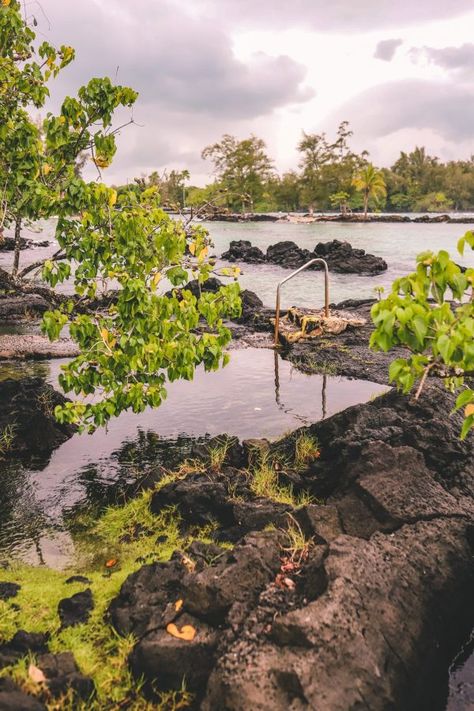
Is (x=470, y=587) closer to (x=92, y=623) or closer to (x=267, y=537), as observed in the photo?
(x=267, y=537)

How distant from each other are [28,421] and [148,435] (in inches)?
75.4

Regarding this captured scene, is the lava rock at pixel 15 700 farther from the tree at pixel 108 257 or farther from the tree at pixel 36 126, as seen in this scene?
the tree at pixel 36 126

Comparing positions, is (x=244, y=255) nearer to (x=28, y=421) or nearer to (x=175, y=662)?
(x=28, y=421)

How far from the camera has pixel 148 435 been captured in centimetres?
915

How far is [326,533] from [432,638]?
4.04 ft

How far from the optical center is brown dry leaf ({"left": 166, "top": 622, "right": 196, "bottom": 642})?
388 cm

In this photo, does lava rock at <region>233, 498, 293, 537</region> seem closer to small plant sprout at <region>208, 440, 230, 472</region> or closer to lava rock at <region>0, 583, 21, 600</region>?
small plant sprout at <region>208, 440, 230, 472</region>

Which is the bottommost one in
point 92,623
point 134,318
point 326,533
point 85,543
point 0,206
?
point 85,543

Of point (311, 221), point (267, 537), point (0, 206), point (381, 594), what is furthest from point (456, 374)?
point (311, 221)

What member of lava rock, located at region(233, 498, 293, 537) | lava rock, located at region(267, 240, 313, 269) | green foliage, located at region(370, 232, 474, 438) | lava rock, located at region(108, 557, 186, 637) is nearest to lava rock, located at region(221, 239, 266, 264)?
lava rock, located at region(267, 240, 313, 269)

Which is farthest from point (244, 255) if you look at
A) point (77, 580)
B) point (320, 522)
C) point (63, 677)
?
point (63, 677)

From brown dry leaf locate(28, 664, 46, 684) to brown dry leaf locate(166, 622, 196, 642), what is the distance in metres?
0.88

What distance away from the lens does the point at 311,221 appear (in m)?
110

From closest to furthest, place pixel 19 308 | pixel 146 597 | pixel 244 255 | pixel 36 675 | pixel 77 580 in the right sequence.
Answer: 1. pixel 36 675
2. pixel 146 597
3. pixel 77 580
4. pixel 19 308
5. pixel 244 255
